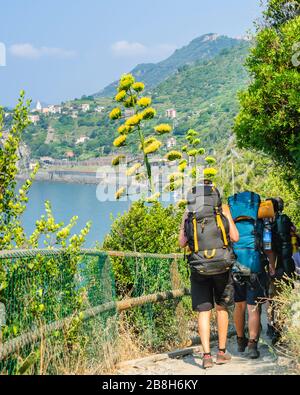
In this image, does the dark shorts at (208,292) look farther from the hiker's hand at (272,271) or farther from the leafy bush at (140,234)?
the leafy bush at (140,234)

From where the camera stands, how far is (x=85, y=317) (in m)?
5.11

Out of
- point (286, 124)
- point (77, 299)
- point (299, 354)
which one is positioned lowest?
point (299, 354)

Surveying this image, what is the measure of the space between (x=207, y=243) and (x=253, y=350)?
1.28 metres

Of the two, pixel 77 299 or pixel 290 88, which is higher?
pixel 290 88

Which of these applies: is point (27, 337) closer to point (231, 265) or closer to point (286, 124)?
point (231, 265)

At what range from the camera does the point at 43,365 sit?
4375mm

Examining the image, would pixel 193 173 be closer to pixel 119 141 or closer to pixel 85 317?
pixel 119 141

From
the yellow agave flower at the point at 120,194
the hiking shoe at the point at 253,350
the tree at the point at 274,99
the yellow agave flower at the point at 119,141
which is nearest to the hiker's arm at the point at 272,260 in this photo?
the hiking shoe at the point at 253,350

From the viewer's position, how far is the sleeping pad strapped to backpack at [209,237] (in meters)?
Result: 5.57

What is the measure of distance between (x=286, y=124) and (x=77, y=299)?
533 centimetres

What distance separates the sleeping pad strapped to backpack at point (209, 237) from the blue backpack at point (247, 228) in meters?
0.54
